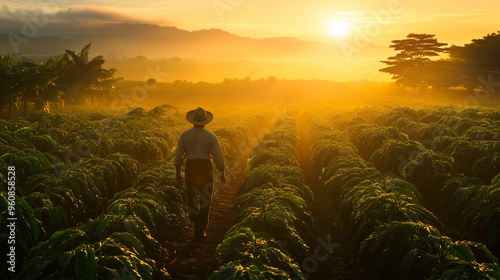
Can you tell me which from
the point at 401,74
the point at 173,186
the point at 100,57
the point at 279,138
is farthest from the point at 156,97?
the point at 173,186

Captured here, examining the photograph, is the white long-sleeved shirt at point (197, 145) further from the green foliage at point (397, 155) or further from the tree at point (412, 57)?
the tree at point (412, 57)

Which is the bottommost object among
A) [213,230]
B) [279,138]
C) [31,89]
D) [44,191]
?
[213,230]

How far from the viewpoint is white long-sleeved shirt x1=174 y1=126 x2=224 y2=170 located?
6.96m

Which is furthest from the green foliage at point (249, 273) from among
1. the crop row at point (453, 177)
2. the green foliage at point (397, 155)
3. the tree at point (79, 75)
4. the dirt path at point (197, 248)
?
the tree at point (79, 75)

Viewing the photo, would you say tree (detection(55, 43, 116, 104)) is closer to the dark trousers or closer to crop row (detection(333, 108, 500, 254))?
the dark trousers

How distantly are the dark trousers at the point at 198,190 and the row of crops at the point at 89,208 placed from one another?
0.23 metres

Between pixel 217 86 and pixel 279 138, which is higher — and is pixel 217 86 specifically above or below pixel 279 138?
above

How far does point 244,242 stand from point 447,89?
6124cm

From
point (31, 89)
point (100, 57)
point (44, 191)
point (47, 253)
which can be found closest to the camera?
point (47, 253)

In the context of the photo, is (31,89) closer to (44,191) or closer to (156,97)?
(44,191)

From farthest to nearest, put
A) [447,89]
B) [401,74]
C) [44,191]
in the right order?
[401,74], [447,89], [44,191]

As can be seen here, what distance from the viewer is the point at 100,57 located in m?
42.2

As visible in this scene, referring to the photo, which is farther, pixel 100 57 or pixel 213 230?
pixel 100 57

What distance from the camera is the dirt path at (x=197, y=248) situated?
586cm
